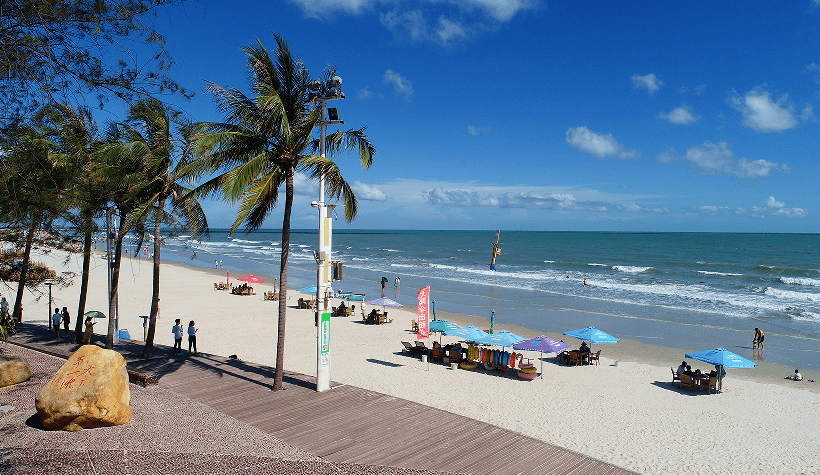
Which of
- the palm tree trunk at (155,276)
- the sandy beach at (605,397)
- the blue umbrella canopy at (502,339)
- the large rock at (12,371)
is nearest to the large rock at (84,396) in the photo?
the large rock at (12,371)

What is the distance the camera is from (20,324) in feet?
62.8

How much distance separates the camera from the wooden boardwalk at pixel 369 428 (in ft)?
25.6

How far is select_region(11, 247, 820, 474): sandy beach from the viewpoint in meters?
9.91

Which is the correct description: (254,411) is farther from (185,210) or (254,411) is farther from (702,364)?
(702,364)

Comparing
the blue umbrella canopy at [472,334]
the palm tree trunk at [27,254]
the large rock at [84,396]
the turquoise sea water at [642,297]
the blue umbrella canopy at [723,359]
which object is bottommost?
the turquoise sea water at [642,297]

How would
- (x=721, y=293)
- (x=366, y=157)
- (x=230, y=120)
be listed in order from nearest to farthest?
(x=230, y=120)
(x=366, y=157)
(x=721, y=293)

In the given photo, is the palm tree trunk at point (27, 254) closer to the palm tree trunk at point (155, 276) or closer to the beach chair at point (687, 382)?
the palm tree trunk at point (155, 276)

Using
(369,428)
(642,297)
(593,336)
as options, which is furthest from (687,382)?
(642,297)

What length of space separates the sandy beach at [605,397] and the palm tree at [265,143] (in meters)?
4.84

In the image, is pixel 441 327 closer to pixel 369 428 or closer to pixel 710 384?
pixel 710 384

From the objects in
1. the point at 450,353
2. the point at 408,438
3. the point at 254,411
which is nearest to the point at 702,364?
the point at 450,353

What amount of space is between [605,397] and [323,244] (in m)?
8.88

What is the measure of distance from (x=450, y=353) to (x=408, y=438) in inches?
334

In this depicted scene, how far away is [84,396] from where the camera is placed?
315 inches
